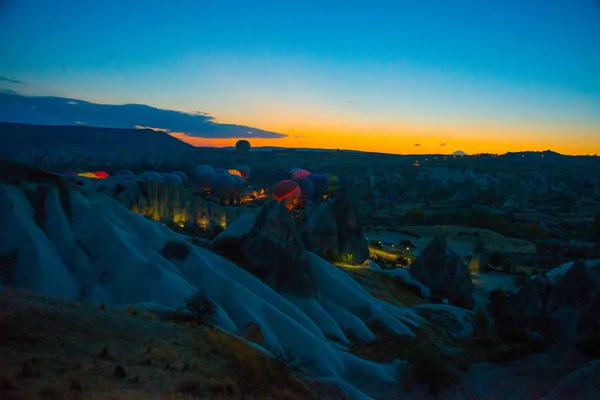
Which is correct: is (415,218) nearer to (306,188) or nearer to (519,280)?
(306,188)

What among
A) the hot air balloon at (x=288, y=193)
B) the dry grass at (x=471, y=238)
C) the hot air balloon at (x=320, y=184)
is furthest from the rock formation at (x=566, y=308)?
the hot air balloon at (x=320, y=184)

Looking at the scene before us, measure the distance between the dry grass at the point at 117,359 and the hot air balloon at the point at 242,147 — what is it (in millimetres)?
182542

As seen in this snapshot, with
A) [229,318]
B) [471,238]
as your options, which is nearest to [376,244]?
[471,238]

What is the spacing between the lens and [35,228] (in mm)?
19094

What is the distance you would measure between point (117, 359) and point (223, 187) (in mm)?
74794

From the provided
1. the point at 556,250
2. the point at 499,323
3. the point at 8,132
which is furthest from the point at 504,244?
the point at 8,132

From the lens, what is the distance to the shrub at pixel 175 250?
21766 millimetres

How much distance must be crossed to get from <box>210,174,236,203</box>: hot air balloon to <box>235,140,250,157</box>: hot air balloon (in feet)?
354

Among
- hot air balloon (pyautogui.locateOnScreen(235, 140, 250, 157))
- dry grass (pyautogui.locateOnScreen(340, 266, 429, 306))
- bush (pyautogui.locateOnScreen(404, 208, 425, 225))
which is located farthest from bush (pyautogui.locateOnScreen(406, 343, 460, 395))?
hot air balloon (pyautogui.locateOnScreen(235, 140, 250, 157))

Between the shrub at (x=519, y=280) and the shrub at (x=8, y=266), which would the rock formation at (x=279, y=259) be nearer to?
the shrub at (x=8, y=266)

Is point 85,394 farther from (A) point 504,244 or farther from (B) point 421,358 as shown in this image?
(A) point 504,244

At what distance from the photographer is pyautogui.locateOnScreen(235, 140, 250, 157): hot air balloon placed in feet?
632

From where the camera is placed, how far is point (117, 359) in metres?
9.06

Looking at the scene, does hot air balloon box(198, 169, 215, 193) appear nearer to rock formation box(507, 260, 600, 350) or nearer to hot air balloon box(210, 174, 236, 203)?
hot air balloon box(210, 174, 236, 203)
